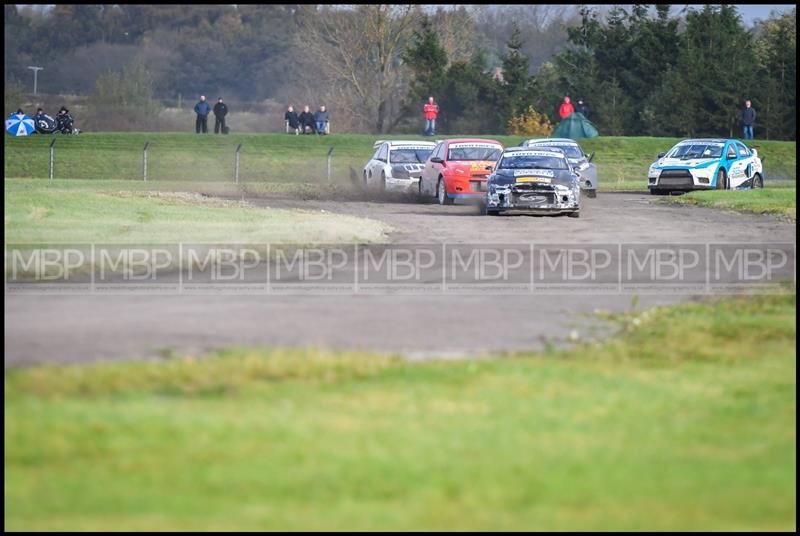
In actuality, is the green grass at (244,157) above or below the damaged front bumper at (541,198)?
above

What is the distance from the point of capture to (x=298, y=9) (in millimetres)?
130875

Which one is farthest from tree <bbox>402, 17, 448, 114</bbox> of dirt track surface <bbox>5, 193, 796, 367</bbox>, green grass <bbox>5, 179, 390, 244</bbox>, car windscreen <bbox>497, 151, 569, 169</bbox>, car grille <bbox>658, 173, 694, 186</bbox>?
dirt track surface <bbox>5, 193, 796, 367</bbox>

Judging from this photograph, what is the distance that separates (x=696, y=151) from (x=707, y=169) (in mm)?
1292

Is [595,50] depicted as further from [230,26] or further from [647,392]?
[230,26]

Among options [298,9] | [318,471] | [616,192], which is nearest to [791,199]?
[616,192]

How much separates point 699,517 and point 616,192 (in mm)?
37236

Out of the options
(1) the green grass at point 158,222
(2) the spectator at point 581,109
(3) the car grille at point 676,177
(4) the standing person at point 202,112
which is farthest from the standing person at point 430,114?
(1) the green grass at point 158,222

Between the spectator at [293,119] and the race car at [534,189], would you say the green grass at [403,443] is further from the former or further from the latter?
the spectator at [293,119]

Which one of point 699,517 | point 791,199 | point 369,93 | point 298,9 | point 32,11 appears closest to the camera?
point 699,517

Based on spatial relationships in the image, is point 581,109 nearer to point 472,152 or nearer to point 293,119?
Answer: point 293,119

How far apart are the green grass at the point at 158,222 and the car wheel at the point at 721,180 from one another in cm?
1474

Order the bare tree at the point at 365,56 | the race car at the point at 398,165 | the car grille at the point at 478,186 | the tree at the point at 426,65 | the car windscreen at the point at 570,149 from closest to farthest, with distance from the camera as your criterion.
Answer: the car grille at the point at 478,186 < the race car at the point at 398,165 < the car windscreen at the point at 570,149 < the tree at the point at 426,65 < the bare tree at the point at 365,56

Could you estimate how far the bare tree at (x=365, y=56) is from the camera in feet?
258

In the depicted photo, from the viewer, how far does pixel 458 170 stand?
1373 inches
